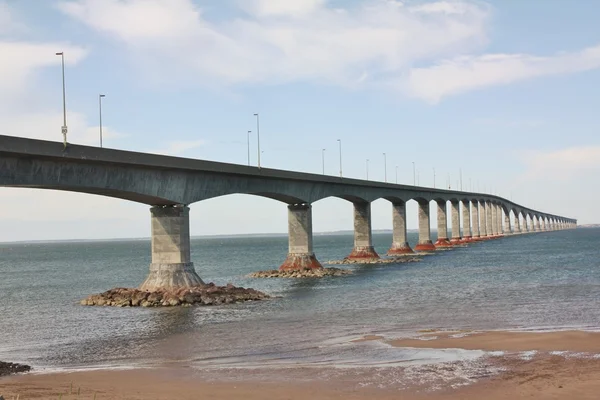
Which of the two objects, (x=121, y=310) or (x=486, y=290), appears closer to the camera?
(x=121, y=310)

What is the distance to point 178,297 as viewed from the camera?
45.1 meters

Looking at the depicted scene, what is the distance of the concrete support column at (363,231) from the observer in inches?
3588

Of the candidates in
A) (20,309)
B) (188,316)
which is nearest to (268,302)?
(188,316)

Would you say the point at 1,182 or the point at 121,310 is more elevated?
the point at 1,182

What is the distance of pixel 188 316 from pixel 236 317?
9.55 ft

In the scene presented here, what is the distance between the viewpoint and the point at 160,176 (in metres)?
46.9

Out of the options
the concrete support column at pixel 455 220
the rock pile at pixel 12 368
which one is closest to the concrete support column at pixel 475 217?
the concrete support column at pixel 455 220

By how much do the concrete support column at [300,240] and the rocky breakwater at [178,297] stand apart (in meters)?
22.1

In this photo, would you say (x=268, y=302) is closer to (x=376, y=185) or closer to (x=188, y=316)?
(x=188, y=316)

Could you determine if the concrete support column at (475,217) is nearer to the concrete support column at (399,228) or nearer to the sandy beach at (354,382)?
the concrete support column at (399,228)

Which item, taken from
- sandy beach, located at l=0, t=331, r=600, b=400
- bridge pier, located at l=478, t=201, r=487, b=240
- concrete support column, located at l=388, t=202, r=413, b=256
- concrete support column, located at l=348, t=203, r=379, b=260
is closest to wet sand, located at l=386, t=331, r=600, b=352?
sandy beach, located at l=0, t=331, r=600, b=400

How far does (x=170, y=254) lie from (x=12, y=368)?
2346 cm

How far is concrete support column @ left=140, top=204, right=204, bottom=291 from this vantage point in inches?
1868

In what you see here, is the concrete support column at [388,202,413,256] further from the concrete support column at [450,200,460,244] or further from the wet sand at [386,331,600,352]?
the wet sand at [386,331,600,352]
